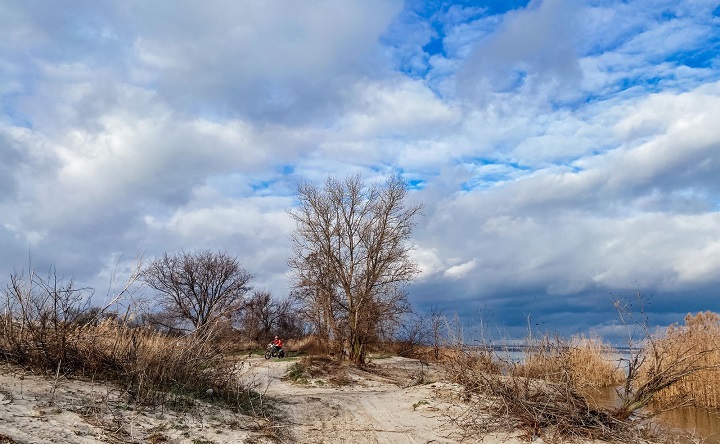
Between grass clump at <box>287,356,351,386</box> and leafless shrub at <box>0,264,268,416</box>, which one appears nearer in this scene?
leafless shrub at <box>0,264,268,416</box>

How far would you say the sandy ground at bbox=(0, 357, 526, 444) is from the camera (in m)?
6.52

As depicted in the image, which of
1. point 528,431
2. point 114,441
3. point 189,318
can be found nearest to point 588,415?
point 528,431

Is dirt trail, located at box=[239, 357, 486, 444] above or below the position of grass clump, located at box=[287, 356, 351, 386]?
below

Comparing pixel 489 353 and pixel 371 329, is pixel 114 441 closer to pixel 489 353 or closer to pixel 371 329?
pixel 489 353

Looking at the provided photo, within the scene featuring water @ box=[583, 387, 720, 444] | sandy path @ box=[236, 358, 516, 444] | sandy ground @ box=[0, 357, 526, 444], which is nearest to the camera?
sandy ground @ box=[0, 357, 526, 444]

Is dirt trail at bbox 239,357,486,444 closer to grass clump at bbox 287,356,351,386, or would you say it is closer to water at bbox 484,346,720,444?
water at bbox 484,346,720,444

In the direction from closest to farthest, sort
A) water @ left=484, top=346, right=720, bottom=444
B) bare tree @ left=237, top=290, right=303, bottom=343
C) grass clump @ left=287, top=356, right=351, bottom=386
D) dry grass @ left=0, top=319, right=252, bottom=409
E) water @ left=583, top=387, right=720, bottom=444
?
dry grass @ left=0, top=319, right=252, bottom=409, water @ left=484, top=346, right=720, bottom=444, water @ left=583, top=387, right=720, bottom=444, grass clump @ left=287, top=356, right=351, bottom=386, bare tree @ left=237, top=290, right=303, bottom=343

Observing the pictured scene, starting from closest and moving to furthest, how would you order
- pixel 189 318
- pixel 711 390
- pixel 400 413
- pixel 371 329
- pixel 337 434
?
pixel 337 434 < pixel 400 413 < pixel 711 390 < pixel 371 329 < pixel 189 318

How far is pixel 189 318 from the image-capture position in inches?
2088

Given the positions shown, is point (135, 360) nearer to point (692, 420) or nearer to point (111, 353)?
point (111, 353)

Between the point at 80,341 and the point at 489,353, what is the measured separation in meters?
7.99

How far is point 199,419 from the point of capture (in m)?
8.09

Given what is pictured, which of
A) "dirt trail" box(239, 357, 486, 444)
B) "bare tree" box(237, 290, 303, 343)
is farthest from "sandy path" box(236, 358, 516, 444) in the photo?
"bare tree" box(237, 290, 303, 343)

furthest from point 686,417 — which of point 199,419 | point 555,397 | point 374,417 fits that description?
point 199,419
